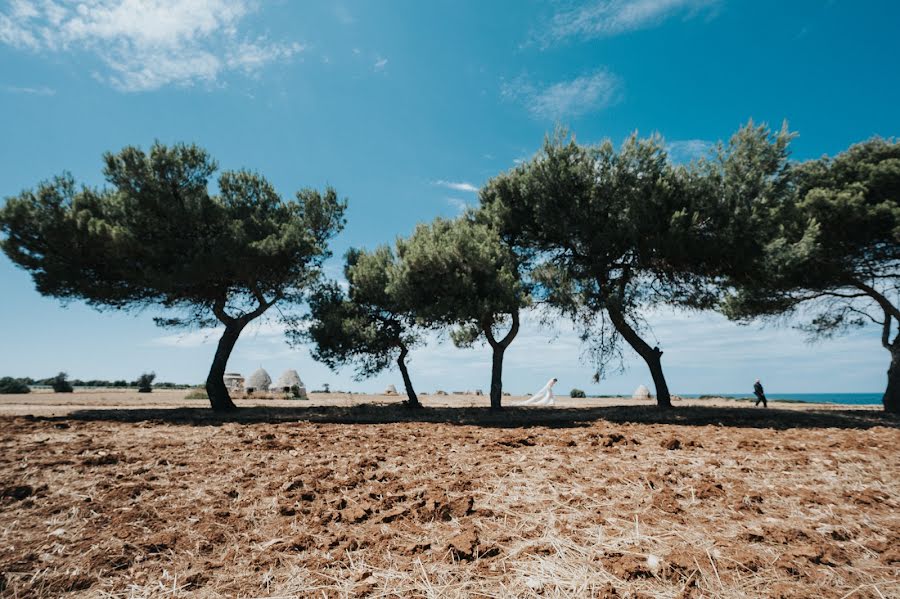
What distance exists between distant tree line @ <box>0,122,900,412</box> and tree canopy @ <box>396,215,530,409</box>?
0.07 m

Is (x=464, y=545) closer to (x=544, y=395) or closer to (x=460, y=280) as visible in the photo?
(x=460, y=280)

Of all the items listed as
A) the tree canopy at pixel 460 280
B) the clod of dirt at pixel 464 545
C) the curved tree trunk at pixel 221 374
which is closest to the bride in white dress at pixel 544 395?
the tree canopy at pixel 460 280

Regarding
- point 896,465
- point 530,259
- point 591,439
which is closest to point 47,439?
point 591,439

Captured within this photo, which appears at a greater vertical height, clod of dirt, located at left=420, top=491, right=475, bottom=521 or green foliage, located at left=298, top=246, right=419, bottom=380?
green foliage, located at left=298, top=246, right=419, bottom=380

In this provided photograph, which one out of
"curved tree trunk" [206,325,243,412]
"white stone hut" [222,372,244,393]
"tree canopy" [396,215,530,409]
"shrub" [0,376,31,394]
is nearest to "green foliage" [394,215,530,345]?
"tree canopy" [396,215,530,409]

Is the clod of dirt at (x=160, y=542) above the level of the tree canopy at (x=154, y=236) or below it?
below

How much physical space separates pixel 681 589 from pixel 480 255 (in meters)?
12.7

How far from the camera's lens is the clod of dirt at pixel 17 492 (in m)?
4.12

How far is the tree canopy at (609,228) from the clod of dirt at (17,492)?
14.4 metres

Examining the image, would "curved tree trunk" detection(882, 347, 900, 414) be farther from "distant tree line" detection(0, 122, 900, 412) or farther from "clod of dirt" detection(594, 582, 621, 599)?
"clod of dirt" detection(594, 582, 621, 599)

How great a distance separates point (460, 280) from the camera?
A: 1475cm

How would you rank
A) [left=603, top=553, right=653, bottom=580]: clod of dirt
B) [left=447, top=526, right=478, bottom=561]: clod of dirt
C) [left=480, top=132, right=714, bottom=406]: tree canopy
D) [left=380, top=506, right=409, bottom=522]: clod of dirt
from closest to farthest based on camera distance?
[left=603, top=553, right=653, bottom=580]: clod of dirt, [left=447, top=526, right=478, bottom=561]: clod of dirt, [left=380, top=506, right=409, bottom=522]: clod of dirt, [left=480, top=132, right=714, bottom=406]: tree canopy

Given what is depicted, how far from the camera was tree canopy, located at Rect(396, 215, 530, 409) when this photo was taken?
14.7m

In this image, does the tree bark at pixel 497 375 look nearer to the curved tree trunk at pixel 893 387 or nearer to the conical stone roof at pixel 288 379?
the curved tree trunk at pixel 893 387
